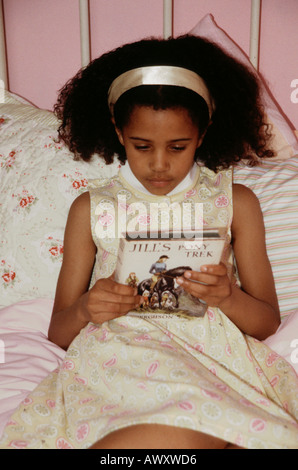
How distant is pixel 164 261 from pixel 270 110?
70 cm

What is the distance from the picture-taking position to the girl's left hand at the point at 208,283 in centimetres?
81

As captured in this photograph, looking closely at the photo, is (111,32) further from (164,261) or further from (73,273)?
(164,261)

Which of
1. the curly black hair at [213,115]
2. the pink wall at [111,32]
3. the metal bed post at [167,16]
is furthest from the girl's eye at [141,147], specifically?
the pink wall at [111,32]

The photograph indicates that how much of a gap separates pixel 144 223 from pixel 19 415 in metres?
0.43

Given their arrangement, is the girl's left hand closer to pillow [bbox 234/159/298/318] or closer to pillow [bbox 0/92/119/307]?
pillow [bbox 234/159/298/318]

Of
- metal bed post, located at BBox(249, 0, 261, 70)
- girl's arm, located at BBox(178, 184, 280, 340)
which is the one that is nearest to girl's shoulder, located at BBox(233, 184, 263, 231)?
girl's arm, located at BBox(178, 184, 280, 340)

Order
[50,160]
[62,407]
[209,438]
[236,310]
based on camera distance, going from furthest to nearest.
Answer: [50,160] → [236,310] → [62,407] → [209,438]

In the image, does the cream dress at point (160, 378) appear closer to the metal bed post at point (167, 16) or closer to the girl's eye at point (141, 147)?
the girl's eye at point (141, 147)

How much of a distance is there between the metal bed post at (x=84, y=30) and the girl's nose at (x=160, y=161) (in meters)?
0.66

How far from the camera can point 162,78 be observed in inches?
36.7

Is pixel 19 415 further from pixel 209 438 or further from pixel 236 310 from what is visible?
pixel 236 310

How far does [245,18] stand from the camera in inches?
57.7

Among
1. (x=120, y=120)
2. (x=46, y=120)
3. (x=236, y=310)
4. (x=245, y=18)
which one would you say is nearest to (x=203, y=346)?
(x=236, y=310)

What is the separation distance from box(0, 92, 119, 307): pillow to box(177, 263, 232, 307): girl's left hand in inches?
17.9
